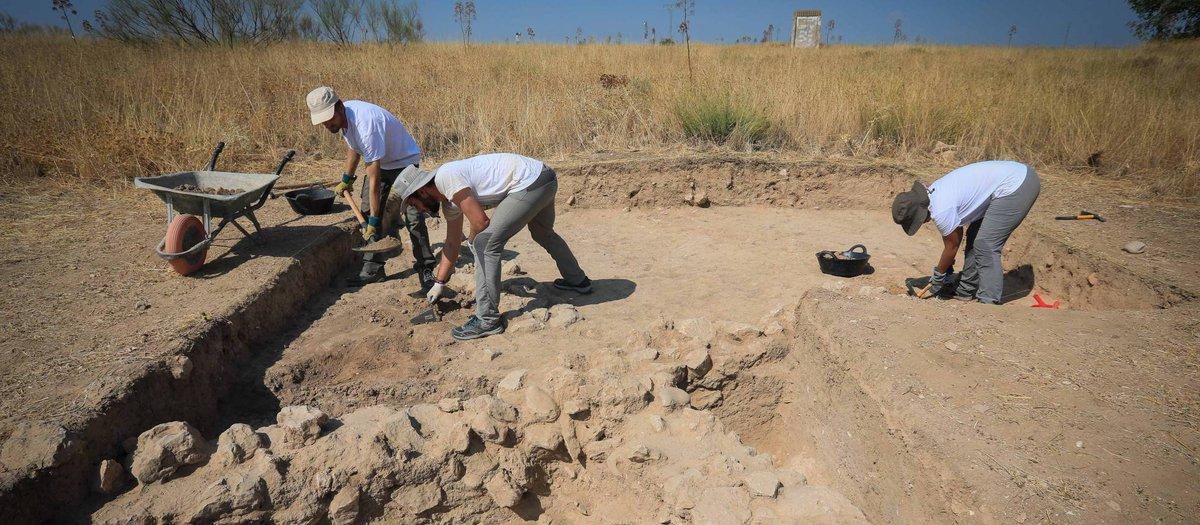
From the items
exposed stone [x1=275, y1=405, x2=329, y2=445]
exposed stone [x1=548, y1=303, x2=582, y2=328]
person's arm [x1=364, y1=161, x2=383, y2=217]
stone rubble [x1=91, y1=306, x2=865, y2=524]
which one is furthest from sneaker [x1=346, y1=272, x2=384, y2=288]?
exposed stone [x1=275, y1=405, x2=329, y2=445]

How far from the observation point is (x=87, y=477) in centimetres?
244

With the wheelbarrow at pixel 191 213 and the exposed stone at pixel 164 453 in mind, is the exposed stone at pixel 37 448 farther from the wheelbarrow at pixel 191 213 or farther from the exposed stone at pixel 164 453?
the wheelbarrow at pixel 191 213

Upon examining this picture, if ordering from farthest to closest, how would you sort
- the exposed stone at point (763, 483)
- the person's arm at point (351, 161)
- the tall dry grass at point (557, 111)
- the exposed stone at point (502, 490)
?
the tall dry grass at point (557, 111) → the person's arm at point (351, 161) → the exposed stone at point (502, 490) → the exposed stone at point (763, 483)

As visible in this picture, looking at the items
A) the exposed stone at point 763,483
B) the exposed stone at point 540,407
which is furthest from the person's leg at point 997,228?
the exposed stone at point 540,407

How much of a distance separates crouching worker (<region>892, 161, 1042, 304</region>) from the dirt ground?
573 millimetres

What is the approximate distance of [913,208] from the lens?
3988mm

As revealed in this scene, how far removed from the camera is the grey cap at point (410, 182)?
3.34 m

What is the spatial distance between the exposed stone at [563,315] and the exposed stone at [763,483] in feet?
6.13

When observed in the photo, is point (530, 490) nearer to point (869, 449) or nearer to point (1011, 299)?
point (869, 449)

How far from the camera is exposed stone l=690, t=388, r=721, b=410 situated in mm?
3338

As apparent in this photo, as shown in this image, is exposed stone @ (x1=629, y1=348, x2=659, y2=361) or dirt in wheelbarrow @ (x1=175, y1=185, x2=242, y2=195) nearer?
exposed stone @ (x1=629, y1=348, x2=659, y2=361)

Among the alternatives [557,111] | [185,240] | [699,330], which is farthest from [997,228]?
[185,240]

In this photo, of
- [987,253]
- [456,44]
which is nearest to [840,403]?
[987,253]

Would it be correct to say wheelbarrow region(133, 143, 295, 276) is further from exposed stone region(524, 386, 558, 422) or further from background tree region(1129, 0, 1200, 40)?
background tree region(1129, 0, 1200, 40)
